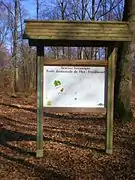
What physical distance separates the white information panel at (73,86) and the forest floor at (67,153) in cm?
114

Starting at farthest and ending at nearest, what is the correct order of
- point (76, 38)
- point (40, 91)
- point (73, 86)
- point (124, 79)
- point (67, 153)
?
point (124, 79) < point (67, 153) < point (73, 86) < point (40, 91) < point (76, 38)

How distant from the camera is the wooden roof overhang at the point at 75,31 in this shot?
7.82 metres

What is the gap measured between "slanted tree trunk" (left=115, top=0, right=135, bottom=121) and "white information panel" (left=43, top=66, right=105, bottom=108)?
12.7 ft

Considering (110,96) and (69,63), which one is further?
(110,96)

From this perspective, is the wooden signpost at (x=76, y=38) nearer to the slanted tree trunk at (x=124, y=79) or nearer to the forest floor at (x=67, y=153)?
the forest floor at (x=67, y=153)

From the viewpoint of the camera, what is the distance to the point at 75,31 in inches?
311

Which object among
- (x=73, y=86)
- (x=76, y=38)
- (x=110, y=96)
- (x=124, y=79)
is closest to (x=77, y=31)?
(x=76, y=38)

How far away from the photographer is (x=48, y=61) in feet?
26.9

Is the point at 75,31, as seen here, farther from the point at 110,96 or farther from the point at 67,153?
the point at 67,153

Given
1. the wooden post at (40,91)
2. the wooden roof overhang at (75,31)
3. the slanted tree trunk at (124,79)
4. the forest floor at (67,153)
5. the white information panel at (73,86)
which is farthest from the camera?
the slanted tree trunk at (124,79)

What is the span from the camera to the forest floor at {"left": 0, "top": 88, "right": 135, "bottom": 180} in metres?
6.97

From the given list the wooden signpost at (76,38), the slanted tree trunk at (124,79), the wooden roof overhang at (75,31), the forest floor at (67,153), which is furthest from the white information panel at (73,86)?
the slanted tree trunk at (124,79)

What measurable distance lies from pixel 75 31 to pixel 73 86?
4.00 ft

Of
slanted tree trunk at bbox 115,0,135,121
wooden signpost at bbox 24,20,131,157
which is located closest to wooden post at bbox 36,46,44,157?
wooden signpost at bbox 24,20,131,157
